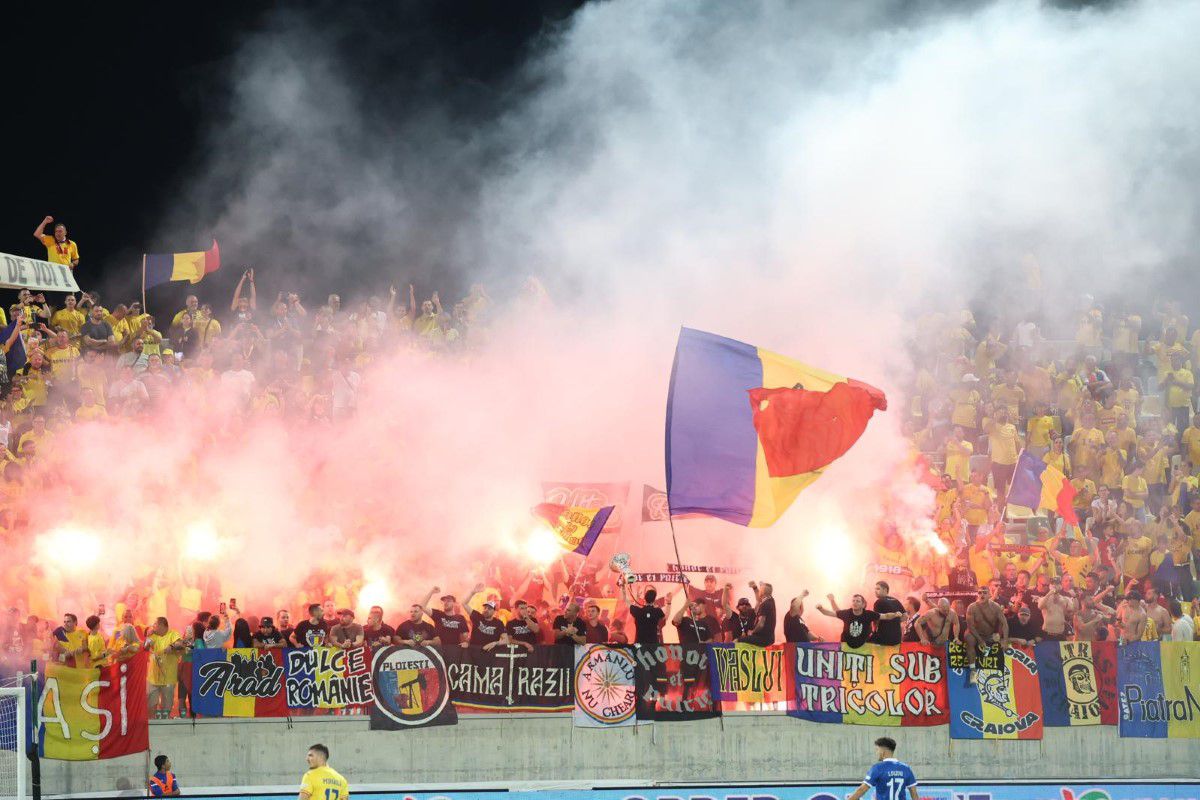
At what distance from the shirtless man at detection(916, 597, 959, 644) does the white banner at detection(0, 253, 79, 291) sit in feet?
26.6

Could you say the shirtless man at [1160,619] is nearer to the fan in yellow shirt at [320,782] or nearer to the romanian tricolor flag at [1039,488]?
the romanian tricolor flag at [1039,488]

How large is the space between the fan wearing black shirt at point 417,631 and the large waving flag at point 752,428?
7.85ft

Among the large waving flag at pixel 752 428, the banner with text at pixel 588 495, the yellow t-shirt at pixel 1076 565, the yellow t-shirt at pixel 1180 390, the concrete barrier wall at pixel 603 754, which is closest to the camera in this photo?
the concrete barrier wall at pixel 603 754

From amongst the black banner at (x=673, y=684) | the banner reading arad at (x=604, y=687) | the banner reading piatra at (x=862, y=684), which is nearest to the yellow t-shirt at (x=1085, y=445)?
the banner reading piatra at (x=862, y=684)

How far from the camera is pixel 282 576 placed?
53.5 ft

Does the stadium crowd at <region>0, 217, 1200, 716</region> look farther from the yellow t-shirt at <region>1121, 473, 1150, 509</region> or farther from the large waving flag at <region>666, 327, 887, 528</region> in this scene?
the large waving flag at <region>666, 327, 887, 528</region>

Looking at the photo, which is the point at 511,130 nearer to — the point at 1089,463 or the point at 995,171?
the point at 995,171

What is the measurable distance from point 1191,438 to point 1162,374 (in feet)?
4.81

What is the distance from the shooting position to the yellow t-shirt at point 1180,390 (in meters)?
19.4

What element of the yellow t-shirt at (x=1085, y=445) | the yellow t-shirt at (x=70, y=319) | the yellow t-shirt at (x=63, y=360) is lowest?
the yellow t-shirt at (x=1085, y=445)

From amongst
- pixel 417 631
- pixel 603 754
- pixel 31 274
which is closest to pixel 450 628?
pixel 417 631

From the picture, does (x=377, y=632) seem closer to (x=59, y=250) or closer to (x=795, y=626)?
(x=795, y=626)

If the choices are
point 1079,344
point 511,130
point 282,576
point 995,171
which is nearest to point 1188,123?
point 995,171

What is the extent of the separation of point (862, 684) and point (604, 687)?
2.12m
